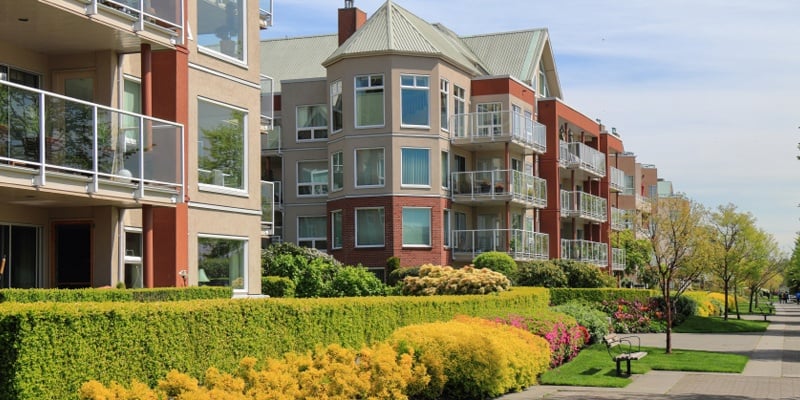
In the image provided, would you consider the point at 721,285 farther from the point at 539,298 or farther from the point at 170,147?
the point at 170,147

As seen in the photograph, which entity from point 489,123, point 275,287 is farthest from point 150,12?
point 489,123

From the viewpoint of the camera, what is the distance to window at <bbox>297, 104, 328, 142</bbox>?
46.9 meters

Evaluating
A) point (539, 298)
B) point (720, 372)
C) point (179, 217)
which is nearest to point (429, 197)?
point (539, 298)

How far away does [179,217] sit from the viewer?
64.8 ft

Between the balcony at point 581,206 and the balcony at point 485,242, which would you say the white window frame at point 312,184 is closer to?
the balcony at point 485,242

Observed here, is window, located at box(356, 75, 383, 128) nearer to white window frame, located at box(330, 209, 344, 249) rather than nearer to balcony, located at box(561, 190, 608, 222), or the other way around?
white window frame, located at box(330, 209, 344, 249)

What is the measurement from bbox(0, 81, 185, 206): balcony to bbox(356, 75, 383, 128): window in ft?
80.9

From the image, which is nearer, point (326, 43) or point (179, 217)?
point (179, 217)

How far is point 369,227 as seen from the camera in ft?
141

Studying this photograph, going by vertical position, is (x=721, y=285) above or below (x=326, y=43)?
below

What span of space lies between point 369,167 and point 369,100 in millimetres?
2857

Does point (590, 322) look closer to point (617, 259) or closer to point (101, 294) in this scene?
point (101, 294)

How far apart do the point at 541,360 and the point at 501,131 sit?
81.2ft

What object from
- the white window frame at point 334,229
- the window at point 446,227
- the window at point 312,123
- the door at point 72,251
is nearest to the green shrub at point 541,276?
the window at point 446,227
